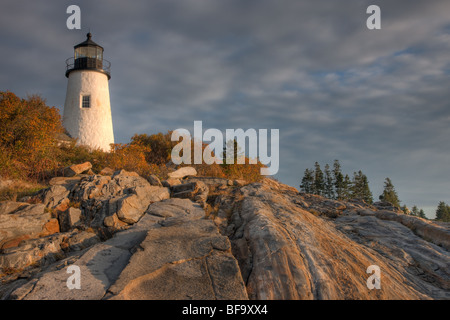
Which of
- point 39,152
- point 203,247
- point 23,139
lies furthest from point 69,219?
point 23,139

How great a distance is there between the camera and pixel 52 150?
2003 cm

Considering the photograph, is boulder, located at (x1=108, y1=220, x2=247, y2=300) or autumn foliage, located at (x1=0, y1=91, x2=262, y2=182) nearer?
boulder, located at (x1=108, y1=220, x2=247, y2=300)

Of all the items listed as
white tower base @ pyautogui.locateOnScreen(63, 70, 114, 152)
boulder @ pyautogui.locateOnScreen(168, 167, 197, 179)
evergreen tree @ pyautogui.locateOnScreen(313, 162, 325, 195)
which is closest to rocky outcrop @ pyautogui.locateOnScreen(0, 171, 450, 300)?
boulder @ pyautogui.locateOnScreen(168, 167, 197, 179)

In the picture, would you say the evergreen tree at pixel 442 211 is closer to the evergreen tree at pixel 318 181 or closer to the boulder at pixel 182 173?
the evergreen tree at pixel 318 181

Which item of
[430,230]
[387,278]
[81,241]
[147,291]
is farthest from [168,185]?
[430,230]

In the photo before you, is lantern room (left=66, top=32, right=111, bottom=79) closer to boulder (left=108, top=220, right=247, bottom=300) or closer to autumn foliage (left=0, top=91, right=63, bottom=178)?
autumn foliage (left=0, top=91, right=63, bottom=178)

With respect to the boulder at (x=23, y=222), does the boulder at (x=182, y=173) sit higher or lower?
higher

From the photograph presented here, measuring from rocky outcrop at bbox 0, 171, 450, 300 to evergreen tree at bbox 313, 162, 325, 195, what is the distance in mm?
33050

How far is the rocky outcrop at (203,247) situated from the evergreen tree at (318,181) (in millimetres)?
33050

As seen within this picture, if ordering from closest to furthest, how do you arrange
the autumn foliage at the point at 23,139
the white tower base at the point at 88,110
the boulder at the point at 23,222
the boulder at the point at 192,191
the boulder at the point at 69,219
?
the boulder at the point at 23,222, the boulder at the point at 69,219, the boulder at the point at 192,191, the autumn foliage at the point at 23,139, the white tower base at the point at 88,110

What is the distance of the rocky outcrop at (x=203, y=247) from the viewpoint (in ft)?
21.0

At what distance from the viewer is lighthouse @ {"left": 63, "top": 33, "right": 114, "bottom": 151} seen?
27.7 meters

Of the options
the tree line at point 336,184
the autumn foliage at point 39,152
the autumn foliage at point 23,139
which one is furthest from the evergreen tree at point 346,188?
the autumn foliage at point 23,139
